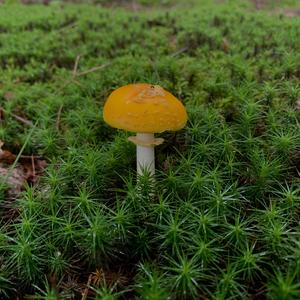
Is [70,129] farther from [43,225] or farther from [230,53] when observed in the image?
[230,53]

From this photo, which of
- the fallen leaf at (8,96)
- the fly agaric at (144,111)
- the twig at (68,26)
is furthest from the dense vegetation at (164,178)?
the twig at (68,26)

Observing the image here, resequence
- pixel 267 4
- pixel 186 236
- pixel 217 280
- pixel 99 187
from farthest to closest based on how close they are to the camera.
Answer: pixel 267 4 → pixel 99 187 → pixel 186 236 → pixel 217 280

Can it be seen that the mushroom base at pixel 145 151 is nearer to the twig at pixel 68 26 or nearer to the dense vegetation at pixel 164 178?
the dense vegetation at pixel 164 178

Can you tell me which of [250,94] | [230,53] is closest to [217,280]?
[250,94]

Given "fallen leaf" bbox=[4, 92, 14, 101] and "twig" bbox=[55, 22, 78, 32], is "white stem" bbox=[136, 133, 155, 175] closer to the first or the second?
"fallen leaf" bbox=[4, 92, 14, 101]

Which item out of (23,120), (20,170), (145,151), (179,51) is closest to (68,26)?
(179,51)

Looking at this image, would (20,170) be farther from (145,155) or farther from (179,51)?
(179,51)
